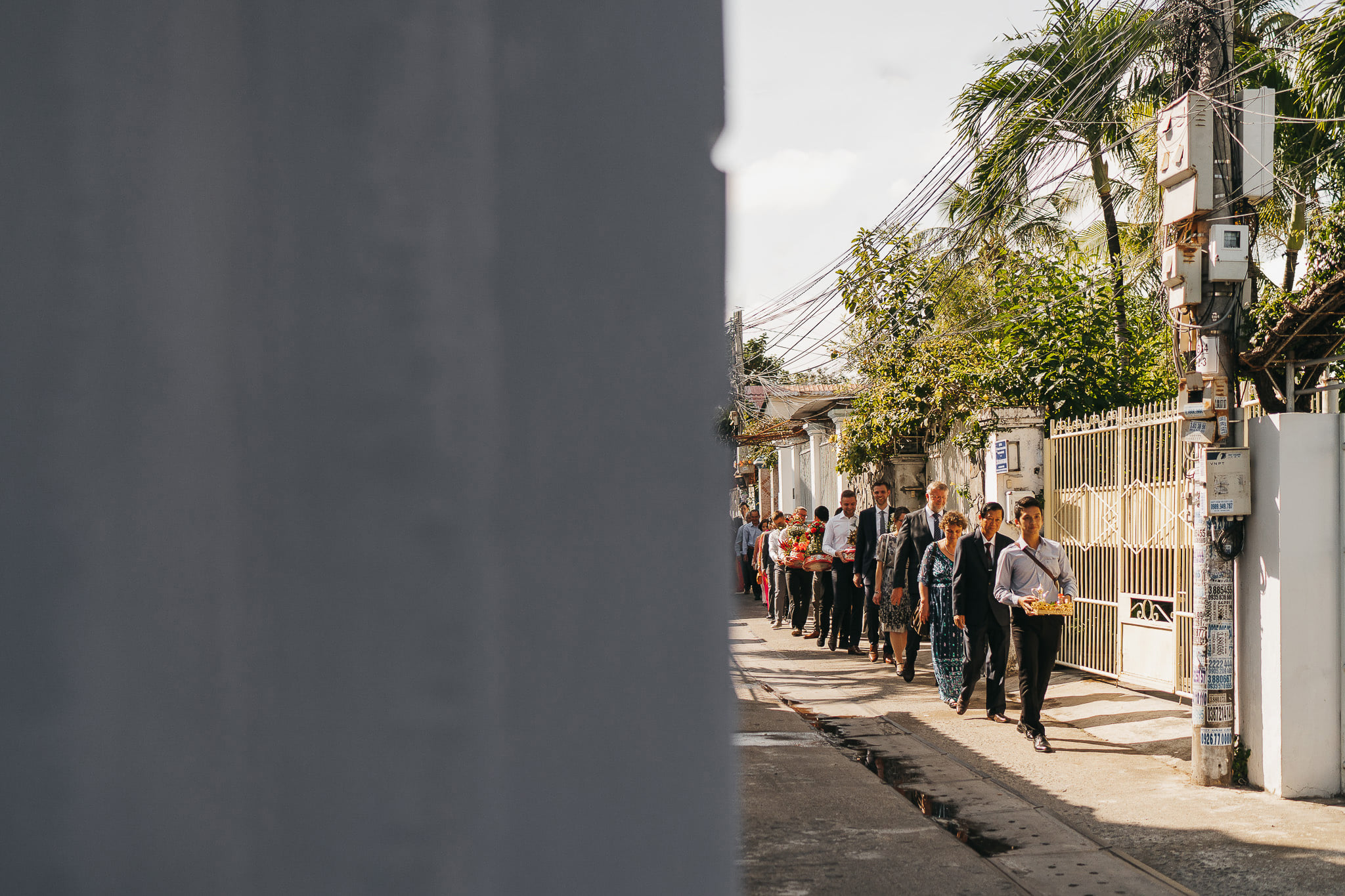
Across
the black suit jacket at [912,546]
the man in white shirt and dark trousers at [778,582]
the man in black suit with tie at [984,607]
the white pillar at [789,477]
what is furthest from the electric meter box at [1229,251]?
the white pillar at [789,477]

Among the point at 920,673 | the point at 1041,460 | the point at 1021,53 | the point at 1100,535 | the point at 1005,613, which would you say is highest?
the point at 1021,53

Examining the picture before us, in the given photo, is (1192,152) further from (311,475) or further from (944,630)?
(311,475)

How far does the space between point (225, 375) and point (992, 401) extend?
11.2m

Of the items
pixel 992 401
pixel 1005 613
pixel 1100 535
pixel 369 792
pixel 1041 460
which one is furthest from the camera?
pixel 992 401

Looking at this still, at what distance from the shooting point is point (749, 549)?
21.8 metres

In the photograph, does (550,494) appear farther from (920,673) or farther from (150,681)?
(920,673)

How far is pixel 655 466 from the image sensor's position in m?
0.75

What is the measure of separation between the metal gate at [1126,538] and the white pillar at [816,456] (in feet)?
46.2

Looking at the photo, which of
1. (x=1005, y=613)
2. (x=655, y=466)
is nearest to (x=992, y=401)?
(x=1005, y=613)

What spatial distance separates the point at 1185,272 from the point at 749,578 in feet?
56.1

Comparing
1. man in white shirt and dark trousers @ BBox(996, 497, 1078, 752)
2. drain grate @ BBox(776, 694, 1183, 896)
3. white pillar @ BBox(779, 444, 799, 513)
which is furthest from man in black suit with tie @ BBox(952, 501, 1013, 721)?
white pillar @ BBox(779, 444, 799, 513)

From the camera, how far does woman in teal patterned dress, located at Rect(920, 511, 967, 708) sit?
895cm

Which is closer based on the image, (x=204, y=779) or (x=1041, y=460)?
(x=204, y=779)

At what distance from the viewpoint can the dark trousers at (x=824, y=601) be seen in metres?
13.7
